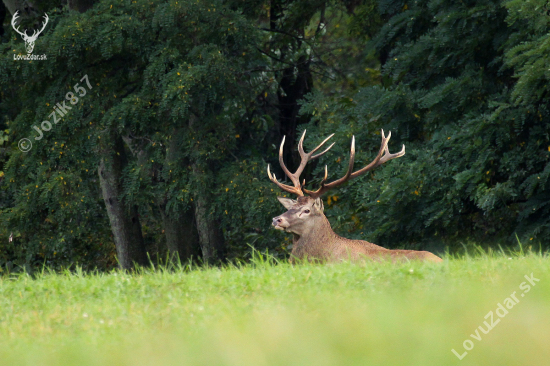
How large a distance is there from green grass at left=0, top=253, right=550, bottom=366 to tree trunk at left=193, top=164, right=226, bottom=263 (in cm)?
659

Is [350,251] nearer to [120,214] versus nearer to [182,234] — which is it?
[120,214]

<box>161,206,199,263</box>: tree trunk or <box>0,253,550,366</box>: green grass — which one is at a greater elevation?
<box>0,253,550,366</box>: green grass

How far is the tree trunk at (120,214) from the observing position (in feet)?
46.9

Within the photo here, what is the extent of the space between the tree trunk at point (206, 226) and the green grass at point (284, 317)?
21.6 ft

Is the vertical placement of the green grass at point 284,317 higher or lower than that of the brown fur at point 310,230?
higher

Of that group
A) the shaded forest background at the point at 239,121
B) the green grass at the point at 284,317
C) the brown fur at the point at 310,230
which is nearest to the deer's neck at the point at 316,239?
the brown fur at the point at 310,230

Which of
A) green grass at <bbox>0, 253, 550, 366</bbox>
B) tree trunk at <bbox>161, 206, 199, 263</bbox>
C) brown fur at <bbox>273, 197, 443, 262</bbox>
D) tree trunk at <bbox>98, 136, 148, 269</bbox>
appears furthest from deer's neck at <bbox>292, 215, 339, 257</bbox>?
tree trunk at <bbox>161, 206, 199, 263</bbox>

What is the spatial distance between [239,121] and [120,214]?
10.0 feet

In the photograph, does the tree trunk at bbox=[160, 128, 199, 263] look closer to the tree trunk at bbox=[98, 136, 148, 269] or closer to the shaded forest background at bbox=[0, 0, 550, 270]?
the shaded forest background at bbox=[0, 0, 550, 270]

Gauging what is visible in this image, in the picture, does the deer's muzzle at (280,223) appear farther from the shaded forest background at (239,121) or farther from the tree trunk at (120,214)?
the tree trunk at (120,214)

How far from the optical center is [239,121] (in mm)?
15477

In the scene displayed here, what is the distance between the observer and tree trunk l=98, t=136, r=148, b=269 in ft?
46.9

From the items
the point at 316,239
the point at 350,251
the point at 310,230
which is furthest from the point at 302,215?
the point at 350,251

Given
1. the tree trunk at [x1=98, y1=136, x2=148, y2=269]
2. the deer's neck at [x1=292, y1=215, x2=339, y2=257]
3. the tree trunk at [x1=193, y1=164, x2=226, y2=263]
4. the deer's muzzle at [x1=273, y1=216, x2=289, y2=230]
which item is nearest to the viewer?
the deer's muzzle at [x1=273, y1=216, x2=289, y2=230]
